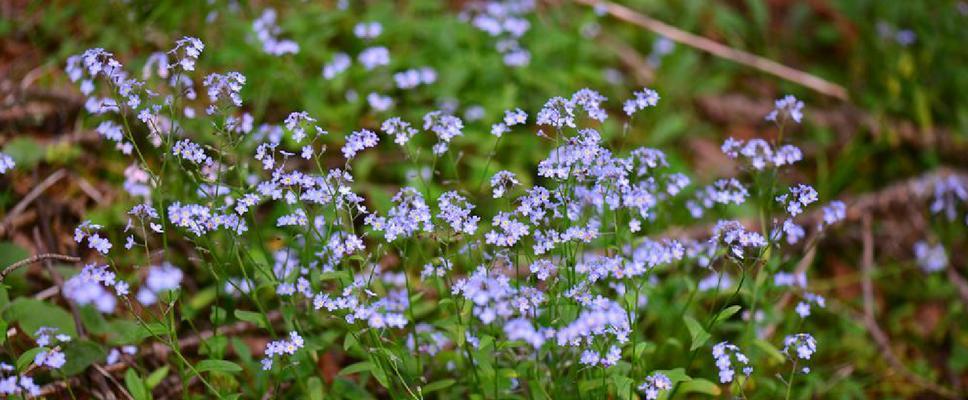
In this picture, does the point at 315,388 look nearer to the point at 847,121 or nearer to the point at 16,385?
the point at 16,385

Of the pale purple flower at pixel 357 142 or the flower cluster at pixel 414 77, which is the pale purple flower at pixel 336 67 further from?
the pale purple flower at pixel 357 142

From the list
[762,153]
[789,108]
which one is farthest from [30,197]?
[789,108]

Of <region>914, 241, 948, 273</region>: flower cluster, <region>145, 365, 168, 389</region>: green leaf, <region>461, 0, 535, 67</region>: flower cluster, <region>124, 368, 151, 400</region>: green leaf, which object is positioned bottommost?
<region>124, 368, 151, 400</region>: green leaf

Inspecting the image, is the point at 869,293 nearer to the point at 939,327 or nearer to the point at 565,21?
the point at 939,327

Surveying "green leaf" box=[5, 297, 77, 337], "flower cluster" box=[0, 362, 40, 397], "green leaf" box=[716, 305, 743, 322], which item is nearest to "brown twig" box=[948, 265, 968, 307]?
"green leaf" box=[716, 305, 743, 322]

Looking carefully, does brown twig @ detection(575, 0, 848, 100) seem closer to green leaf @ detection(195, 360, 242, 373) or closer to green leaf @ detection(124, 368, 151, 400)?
green leaf @ detection(195, 360, 242, 373)
